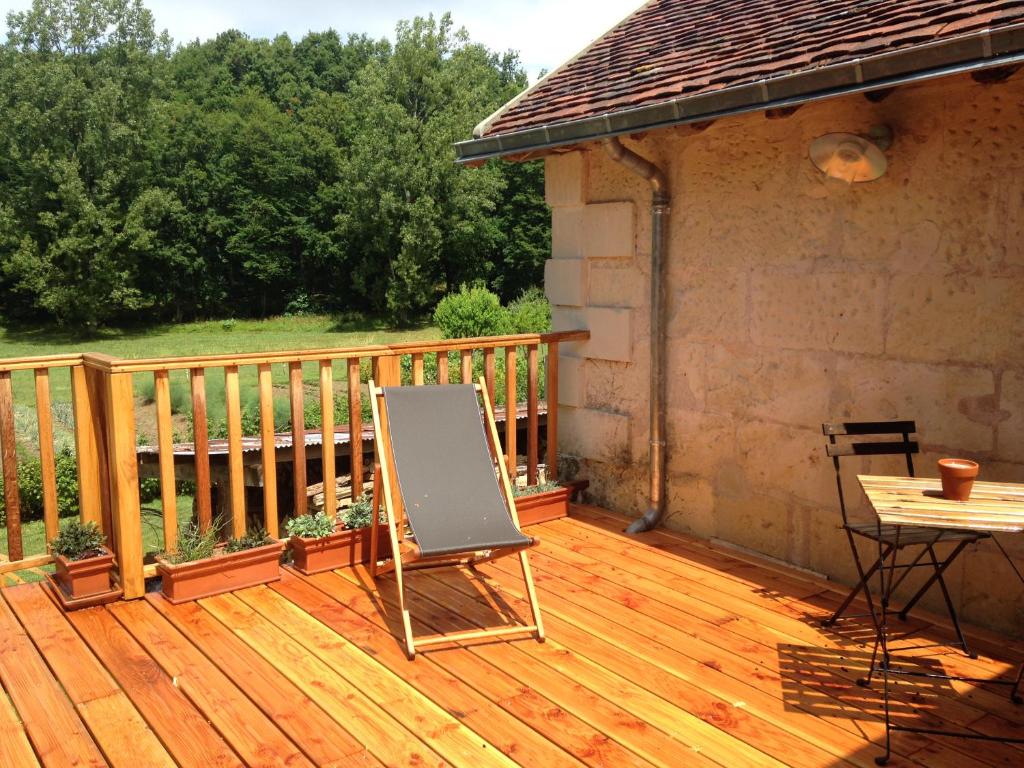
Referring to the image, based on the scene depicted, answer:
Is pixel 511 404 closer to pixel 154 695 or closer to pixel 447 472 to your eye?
pixel 447 472

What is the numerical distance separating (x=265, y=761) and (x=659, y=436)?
314 centimetres

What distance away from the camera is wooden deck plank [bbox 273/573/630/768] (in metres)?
2.91

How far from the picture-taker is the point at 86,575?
4059 millimetres

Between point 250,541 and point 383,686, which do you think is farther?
point 250,541

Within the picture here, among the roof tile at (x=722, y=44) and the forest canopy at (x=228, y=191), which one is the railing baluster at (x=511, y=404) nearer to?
the roof tile at (x=722, y=44)

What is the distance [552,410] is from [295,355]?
1982 millimetres

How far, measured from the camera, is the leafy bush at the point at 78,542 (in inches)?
161

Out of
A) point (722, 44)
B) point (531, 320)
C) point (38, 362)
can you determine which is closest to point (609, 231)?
point (722, 44)

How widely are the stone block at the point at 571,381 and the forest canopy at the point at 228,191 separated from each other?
2456cm

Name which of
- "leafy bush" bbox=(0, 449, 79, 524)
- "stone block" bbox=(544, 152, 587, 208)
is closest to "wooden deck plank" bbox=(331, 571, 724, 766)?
"stone block" bbox=(544, 152, 587, 208)

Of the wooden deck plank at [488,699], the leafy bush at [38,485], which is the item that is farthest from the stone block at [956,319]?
the leafy bush at [38,485]

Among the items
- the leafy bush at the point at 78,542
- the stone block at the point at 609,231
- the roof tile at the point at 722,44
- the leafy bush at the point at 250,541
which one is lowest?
the leafy bush at the point at 250,541

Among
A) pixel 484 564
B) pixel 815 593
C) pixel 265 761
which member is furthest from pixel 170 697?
pixel 815 593

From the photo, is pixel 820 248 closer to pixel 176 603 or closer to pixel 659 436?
pixel 659 436
